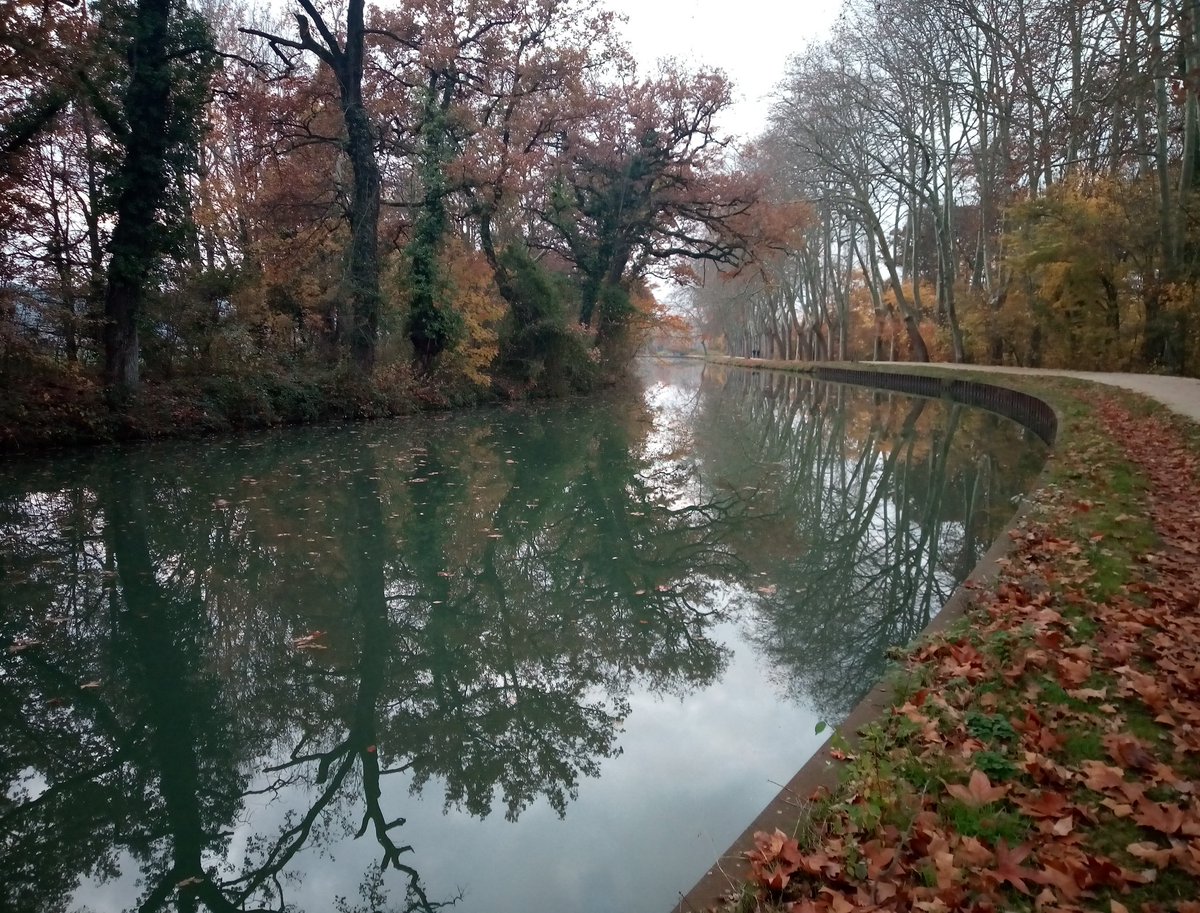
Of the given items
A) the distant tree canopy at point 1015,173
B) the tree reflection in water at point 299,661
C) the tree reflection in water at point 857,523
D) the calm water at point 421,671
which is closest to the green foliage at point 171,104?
the calm water at point 421,671

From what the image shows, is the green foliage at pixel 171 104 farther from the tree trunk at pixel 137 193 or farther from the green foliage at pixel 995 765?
the green foliage at pixel 995 765

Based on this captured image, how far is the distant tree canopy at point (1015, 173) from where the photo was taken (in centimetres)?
1634

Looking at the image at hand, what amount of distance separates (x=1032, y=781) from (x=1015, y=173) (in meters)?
10.9

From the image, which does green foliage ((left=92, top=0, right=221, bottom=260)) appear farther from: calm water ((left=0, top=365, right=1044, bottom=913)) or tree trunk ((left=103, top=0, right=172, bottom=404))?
calm water ((left=0, top=365, right=1044, bottom=913))

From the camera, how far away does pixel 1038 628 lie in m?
4.13

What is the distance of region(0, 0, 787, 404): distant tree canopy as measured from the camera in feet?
46.9

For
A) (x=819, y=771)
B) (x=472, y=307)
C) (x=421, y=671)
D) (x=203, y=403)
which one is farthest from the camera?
(x=472, y=307)

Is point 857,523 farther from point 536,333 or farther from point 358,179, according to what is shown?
point 536,333

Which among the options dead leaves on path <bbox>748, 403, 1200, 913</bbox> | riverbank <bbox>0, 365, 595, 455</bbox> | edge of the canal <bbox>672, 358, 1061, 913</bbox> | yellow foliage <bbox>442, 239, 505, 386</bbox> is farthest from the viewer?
yellow foliage <bbox>442, 239, 505, 386</bbox>

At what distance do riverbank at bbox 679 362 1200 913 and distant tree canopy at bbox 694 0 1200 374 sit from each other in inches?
255

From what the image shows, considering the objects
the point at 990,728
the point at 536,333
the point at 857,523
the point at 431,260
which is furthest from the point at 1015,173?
the point at 536,333

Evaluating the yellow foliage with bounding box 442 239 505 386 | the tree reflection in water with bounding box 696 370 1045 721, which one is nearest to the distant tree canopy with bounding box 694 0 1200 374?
the tree reflection in water with bounding box 696 370 1045 721

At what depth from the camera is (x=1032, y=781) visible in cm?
286

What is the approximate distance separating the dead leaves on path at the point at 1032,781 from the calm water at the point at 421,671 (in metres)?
0.82
